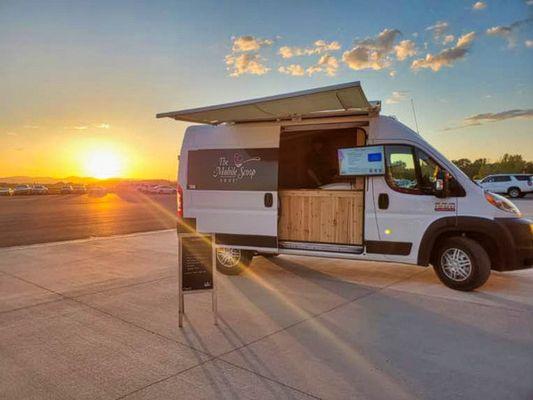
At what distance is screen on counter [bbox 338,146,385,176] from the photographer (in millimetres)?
6559

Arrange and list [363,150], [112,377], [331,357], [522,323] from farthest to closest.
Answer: [363,150]
[522,323]
[331,357]
[112,377]

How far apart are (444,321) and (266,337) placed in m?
2.12

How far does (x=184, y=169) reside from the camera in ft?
26.1

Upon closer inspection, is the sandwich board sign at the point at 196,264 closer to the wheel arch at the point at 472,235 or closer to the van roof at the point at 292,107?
the van roof at the point at 292,107

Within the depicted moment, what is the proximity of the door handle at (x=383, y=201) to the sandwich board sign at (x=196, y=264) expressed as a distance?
289 cm

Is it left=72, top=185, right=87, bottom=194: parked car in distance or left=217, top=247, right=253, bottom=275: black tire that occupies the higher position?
left=72, top=185, right=87, bottom=194: parked car in distance

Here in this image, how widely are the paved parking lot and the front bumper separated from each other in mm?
465

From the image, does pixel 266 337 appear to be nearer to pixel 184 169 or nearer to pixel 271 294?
pixel 271 294

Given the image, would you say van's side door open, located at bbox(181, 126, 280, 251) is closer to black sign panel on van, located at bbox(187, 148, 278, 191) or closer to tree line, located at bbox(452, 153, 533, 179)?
black sign panel on van, located at bbox(187, 148, 278, 191)

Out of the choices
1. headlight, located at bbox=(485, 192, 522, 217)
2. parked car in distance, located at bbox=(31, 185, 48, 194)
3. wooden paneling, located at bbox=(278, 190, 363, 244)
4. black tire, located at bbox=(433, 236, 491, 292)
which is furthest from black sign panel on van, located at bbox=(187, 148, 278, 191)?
parked car in distance, located at bbox=(31, 185, 48, 194)

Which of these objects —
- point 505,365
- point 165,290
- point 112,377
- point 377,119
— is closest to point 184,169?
point 165,290

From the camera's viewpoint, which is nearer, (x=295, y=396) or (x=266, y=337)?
(x=295, y=396)

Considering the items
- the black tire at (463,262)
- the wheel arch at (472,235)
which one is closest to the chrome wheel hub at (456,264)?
the black tire at (463,262)

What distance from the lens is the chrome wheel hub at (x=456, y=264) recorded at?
613 centimetres
